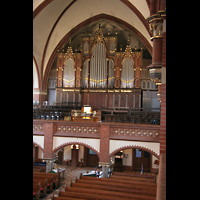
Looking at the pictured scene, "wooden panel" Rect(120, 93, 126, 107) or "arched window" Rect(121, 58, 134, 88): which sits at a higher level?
"arched window" Rect(121, 58, 134, 88)

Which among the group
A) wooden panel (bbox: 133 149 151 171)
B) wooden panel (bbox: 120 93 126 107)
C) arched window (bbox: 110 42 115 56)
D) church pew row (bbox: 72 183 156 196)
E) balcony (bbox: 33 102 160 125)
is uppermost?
arched window (bbox: 110 42 115 56)

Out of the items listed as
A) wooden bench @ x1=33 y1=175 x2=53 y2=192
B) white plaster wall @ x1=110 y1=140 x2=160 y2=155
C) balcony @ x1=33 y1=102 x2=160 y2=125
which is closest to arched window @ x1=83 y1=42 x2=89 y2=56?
balcony @ x1=33 y1=102 x2=160 y2=125

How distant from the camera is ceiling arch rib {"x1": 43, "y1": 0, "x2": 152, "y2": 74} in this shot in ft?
59.2

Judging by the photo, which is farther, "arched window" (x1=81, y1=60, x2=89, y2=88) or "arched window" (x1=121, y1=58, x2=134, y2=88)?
"arched window" (x1=81, y1=60, x2=89, y2=88)

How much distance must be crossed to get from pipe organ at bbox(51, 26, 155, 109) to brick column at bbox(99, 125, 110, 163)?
24.5 feet

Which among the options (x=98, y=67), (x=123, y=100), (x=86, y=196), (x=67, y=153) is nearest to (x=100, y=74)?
(x=98, y=67)

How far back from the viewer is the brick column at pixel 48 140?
11680 mm

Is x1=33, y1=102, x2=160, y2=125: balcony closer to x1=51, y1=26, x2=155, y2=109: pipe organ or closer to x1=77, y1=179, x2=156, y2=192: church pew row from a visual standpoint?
x1=51, y1=26, x2=155, y2=109: pipe organ

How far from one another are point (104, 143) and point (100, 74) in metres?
9.44

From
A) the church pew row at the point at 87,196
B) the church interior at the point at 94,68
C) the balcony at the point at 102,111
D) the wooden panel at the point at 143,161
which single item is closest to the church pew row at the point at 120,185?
the church pew row at the point at 87,196

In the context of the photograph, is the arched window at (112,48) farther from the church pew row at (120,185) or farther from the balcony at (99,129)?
the church pew row at (120,185)

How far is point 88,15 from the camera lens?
20.0 metres
